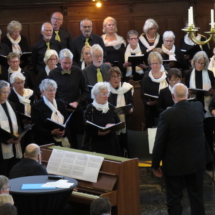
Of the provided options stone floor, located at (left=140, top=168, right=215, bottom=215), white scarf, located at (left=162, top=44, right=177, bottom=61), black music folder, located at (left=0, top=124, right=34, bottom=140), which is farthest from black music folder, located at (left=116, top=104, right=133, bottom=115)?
white scarf, located at (left=162, top=44, right=177, bottom=61)

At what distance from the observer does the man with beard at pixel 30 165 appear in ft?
18.5

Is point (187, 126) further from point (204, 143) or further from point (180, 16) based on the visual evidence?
point (180, 16)

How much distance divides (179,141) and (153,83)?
2774mm

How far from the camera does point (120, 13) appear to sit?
11.4 metres

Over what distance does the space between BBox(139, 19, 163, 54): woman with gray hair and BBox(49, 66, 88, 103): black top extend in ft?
Answer: 6.79

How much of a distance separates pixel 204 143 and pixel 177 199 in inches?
27.1

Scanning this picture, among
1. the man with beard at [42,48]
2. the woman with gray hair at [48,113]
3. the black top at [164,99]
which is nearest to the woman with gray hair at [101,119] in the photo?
the woman with gray hair at [48,113]

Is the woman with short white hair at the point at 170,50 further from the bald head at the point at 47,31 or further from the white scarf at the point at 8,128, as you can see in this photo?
the white scarf at the point at 8,128

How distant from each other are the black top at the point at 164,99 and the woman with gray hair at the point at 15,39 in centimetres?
309

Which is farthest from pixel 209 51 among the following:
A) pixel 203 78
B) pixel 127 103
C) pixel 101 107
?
pixel 101 107

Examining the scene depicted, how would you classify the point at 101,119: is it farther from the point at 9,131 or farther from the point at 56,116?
the point at 9,131

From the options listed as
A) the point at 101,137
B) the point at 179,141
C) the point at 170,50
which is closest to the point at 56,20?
the point at 170,50

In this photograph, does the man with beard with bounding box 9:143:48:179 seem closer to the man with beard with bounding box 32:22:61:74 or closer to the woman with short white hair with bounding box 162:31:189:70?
the man with beard with bounding box 32:22:61:74

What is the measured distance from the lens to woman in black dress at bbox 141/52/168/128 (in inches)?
326
